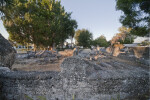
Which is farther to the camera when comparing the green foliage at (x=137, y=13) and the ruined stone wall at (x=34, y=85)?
the green foliage at (x=137, y=13)

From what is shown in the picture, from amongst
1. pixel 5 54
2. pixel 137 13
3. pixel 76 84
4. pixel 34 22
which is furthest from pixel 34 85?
pixel 34 22

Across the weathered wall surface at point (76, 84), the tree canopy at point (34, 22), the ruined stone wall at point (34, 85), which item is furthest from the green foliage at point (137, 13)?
the tree canopy at point (34, 22)

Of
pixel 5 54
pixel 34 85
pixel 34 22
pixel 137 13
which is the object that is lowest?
pixel 34 85

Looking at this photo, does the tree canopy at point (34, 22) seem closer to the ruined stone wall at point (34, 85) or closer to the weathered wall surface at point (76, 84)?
the ruined stone wall at point (34, 85)

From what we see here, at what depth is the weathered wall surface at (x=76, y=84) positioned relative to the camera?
2744 millimetres

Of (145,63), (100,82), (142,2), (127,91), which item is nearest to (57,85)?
(100,82)

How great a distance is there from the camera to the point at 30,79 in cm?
279

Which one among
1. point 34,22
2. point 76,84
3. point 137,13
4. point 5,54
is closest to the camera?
point 76,84

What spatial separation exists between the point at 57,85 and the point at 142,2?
8845mm

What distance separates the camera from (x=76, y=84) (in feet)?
9.00

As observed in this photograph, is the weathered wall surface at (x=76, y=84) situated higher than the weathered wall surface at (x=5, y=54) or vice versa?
the weathered wall surface at (x=5, y=54)

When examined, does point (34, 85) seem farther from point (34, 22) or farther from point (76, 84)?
point (34, 22)

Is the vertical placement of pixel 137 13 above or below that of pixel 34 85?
above

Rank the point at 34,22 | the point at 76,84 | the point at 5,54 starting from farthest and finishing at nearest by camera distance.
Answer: the point at 34,22 → the point at 5,54 → the point at 76,84
